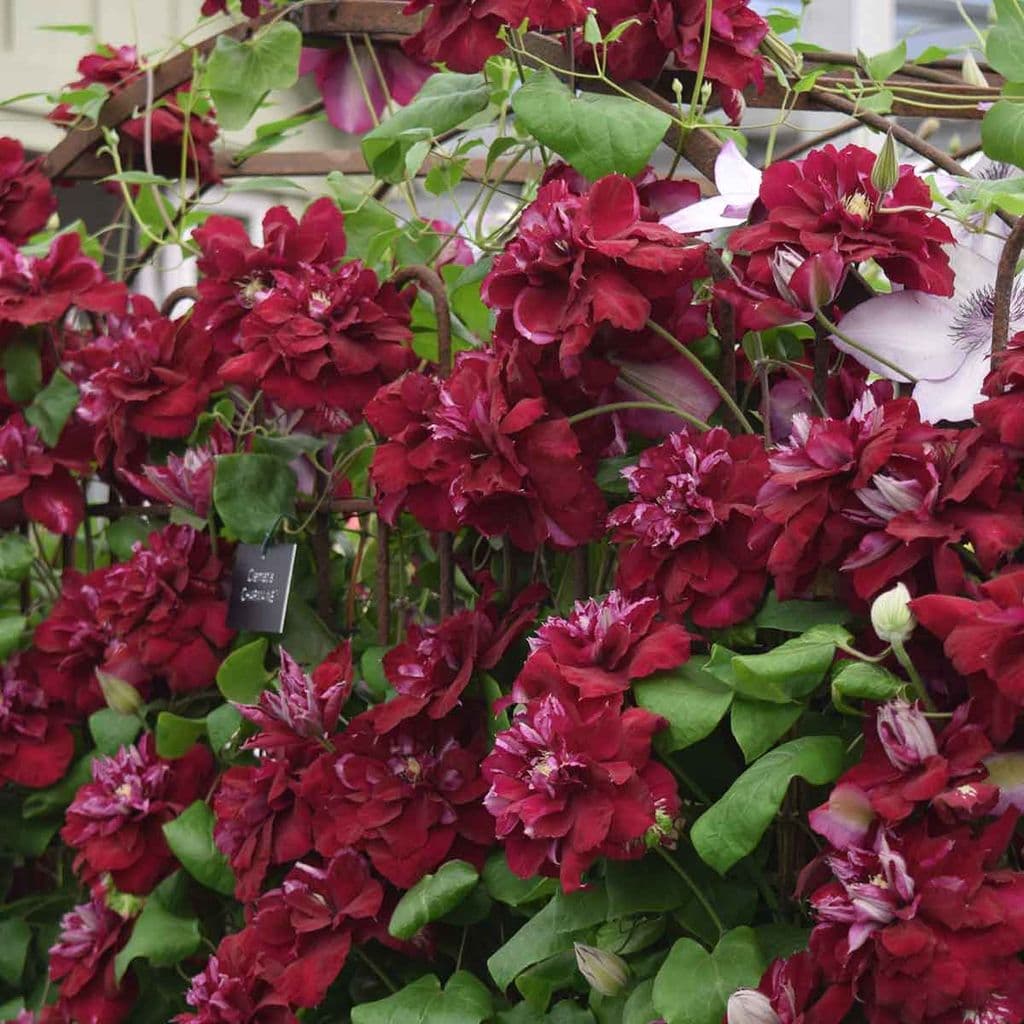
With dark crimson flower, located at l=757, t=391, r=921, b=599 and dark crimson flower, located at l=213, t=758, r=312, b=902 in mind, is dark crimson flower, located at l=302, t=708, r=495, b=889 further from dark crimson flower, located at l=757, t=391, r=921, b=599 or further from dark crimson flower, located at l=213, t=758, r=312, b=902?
dark crimson flower, located at l=757, t=391, r=921, b=599

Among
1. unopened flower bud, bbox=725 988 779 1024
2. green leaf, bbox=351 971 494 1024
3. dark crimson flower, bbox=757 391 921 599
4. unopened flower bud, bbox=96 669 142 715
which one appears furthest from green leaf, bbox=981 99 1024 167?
unopened flower bud, bbox=96 669 142 715

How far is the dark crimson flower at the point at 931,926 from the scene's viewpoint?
0.69m

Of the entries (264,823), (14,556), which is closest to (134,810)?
(264,823)

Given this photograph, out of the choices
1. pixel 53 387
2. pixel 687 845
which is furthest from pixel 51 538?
pixel 687 845

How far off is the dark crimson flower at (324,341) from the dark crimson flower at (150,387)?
6.8 inches

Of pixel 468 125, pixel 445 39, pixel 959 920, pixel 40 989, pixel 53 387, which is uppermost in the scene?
→ pixel 445 39

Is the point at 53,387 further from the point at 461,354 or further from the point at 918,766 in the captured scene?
the point at 918,766

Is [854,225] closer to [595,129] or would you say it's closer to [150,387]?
[595,129]

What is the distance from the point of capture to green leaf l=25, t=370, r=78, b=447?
57.1 inches

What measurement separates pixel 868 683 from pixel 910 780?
0.18 ft

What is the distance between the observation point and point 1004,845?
725 mm

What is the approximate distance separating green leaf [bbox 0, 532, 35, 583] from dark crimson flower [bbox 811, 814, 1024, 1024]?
970 mm

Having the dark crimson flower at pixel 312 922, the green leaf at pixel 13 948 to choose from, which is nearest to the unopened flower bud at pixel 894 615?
the dark crimson flower at pixel 312 922

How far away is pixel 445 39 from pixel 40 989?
3.44 feet
